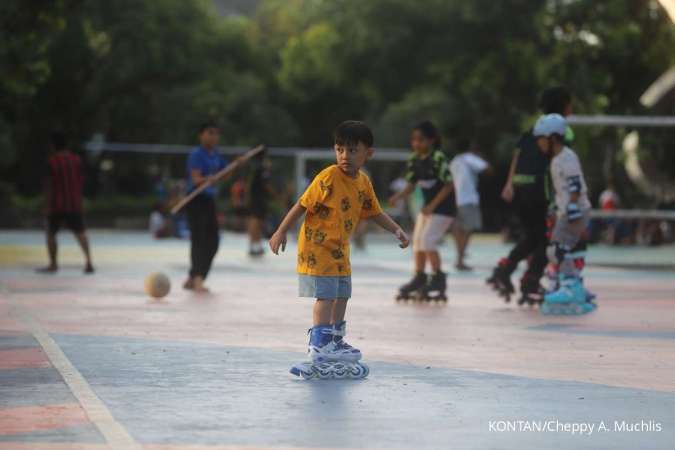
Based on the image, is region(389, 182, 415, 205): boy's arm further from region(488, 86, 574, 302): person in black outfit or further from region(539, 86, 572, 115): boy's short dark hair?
region(539, 86, 572, 115): boy's short dark hair

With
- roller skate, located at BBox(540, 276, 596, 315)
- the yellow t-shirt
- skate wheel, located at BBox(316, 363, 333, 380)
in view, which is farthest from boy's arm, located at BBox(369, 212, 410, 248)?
roller skate, located at BBox(540, 276, 596, 315)

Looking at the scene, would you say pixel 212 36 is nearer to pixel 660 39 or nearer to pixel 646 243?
pixel 660 39

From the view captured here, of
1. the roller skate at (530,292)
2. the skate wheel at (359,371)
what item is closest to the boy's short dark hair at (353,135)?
the skate wheel at (359,371)

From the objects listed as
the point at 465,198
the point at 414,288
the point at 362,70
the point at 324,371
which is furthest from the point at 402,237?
the point at 362,70

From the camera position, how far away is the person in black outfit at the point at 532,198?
15.0 metres

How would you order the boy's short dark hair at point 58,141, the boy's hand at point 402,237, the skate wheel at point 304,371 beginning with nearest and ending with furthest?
the skate wheel at point 304,371 → the boy's hand at point 402,237 → the boy's short dark hair at point 58,141

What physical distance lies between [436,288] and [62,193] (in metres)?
7.05

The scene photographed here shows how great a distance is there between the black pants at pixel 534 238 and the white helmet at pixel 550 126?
83 centimetres

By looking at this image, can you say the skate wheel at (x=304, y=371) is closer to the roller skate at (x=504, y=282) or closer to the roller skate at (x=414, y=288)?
the roller skate at (x=504, y=282)

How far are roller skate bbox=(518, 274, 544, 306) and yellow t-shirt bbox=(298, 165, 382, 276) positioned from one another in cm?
561

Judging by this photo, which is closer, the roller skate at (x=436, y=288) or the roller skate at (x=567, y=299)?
the roller skate at (x=567, y=299)

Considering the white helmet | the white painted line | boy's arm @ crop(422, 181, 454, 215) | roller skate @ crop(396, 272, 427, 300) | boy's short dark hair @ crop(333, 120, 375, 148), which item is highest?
the white helmet

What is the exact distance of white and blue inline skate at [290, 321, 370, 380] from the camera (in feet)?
30.4

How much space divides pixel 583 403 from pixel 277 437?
1.87 metres
